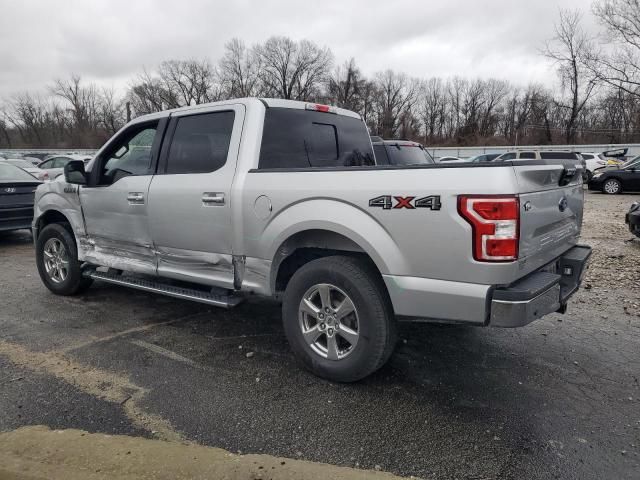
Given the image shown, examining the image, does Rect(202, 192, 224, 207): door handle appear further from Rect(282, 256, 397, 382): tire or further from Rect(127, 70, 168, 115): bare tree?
Rect(127, 70, 168, 115): bare tree

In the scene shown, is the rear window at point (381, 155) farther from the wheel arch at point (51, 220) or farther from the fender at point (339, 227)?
the fender at point (339, 227)

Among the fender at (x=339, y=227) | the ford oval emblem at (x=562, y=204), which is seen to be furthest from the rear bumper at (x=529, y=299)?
the fender at (x=339, y=227)

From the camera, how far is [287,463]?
96.0 inches

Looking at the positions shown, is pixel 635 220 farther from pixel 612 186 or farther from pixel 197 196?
pixel 612 186

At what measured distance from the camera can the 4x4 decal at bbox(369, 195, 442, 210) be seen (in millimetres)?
2660

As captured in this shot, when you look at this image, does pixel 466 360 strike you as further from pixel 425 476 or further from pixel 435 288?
pixel 425 476

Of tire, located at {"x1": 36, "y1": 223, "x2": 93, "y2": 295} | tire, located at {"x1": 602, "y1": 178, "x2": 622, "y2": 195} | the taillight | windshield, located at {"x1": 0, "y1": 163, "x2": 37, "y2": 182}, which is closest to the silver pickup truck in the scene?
the taillight

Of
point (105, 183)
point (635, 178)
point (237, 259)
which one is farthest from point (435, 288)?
point (635, 178)

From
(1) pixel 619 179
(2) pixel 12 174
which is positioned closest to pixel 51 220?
(2) pixel 12 174

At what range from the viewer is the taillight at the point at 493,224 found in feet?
8.27

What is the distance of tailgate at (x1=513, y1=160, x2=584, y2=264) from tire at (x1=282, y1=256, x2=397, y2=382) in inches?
37.9

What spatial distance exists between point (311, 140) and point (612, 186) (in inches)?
713

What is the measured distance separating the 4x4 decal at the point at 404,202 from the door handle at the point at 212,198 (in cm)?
132

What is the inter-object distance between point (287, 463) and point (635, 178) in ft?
63.9
